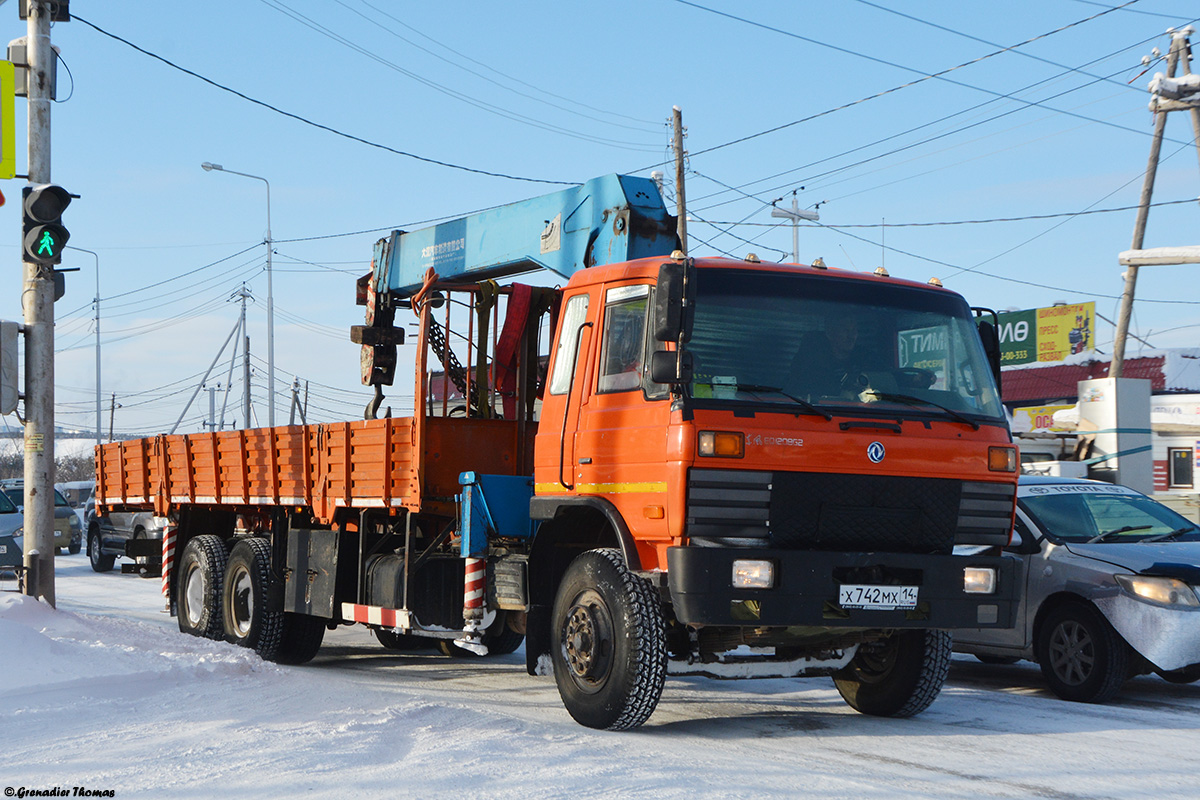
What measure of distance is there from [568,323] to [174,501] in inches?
256

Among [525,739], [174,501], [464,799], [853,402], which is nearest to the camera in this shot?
[464,799]

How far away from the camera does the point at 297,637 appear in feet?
35.1

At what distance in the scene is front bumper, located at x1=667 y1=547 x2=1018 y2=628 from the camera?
20.0 feet

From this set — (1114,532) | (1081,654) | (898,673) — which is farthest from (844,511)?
(1114,532)

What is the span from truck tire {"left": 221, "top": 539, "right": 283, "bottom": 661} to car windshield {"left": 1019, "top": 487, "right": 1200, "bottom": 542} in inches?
246

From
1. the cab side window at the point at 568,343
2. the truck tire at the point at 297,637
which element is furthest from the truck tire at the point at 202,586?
the cab side window at the point at 568,343

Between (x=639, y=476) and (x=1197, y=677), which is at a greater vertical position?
(x=639, y=476)

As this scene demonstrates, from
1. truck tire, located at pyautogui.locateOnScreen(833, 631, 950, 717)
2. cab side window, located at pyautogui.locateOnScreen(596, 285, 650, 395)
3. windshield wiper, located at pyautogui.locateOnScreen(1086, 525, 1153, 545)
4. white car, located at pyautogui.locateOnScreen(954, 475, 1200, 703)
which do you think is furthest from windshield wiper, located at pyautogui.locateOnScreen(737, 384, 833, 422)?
windshield wiper, located at pyautogui.locateOnScreen(1086, 525, 1153, 545)

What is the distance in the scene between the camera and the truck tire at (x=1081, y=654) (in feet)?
→ 27.0

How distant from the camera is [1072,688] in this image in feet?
27.8

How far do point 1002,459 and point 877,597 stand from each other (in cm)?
110

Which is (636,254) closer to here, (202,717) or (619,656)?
(619,656)

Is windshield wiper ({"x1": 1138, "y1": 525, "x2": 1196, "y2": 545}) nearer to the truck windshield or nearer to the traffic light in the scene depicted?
the truck windshield

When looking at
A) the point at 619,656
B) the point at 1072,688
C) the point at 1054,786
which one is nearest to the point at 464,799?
the point at 619,656
